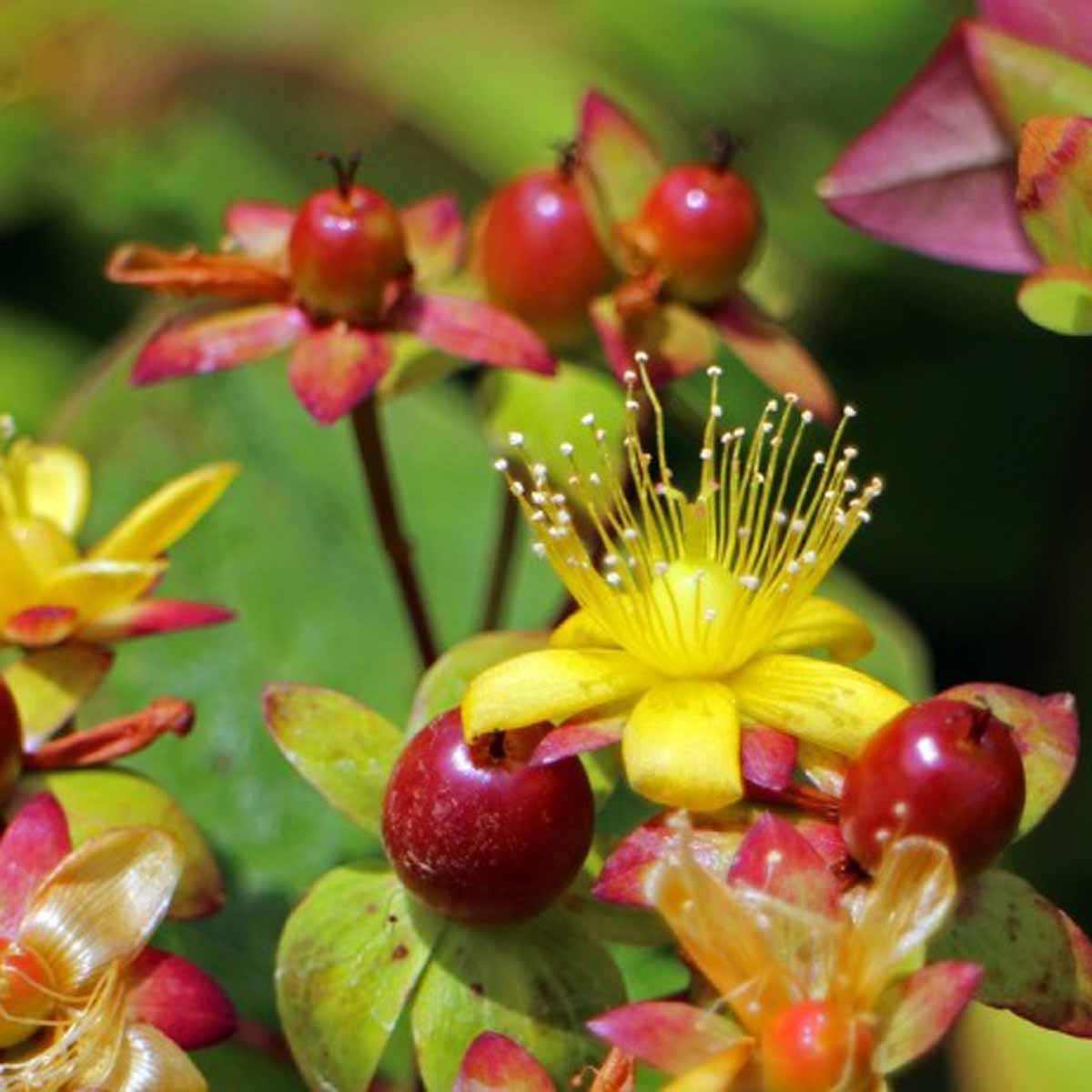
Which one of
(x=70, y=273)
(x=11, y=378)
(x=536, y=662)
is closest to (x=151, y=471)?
(x=11, y=378)

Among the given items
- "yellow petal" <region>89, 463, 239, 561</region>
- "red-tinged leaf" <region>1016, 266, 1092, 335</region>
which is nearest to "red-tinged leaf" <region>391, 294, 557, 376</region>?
"yellow petal" <region>89, 463, 239, 561</region>

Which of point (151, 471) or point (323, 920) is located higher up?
point (323, 920)

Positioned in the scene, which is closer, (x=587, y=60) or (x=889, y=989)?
(x=889, y=989)

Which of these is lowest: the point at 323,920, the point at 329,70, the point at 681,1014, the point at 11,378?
the point at 11,378

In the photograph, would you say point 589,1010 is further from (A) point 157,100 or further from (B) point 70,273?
(A) point 157,100

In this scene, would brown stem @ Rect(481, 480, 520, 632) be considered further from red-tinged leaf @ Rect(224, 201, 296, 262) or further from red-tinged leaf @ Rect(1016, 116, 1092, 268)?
red-tinged leaf @ Rect(1016, 116, 1092, 268)

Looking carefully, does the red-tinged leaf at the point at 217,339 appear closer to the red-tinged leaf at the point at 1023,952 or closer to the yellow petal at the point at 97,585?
the yellow petal at the point at 97,585

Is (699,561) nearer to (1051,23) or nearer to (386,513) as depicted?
(386,513)

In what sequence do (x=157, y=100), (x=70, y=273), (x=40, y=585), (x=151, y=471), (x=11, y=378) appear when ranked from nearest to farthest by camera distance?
1. (x=40, y=585)
2. (x=151, y=471)
3. (x=11, y=378)
4. (x=70, y=273)
5. (x=157, y=100)
